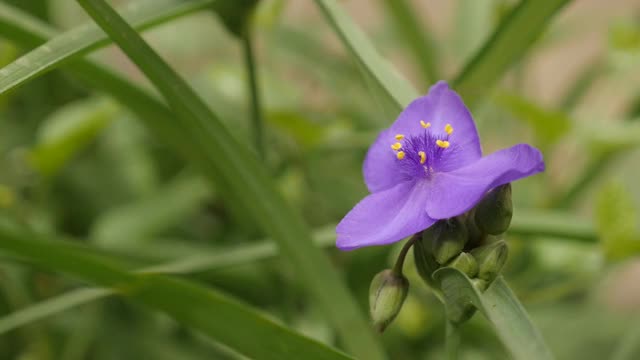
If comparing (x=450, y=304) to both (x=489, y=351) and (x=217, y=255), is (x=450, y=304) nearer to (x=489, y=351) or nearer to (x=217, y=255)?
(x=217, y=255)

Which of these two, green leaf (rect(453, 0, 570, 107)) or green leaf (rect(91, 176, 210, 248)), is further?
green leaf (rect(91, 176, 210, 248))

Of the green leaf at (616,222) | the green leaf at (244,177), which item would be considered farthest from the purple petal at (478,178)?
the green leaf at (616,222)

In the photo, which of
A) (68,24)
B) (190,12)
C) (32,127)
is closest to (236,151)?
(190,12)

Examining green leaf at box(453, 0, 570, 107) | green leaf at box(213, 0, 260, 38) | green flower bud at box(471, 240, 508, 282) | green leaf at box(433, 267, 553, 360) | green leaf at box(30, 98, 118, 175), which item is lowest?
green leaf at box(433, 267, 553, 360)

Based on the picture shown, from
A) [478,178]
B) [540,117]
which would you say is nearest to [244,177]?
[478,178]

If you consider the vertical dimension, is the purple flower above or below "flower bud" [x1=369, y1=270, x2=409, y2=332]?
above

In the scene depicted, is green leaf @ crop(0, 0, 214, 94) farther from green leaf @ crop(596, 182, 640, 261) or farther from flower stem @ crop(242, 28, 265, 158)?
green leaf @ crop(596, 182, 640, 261)

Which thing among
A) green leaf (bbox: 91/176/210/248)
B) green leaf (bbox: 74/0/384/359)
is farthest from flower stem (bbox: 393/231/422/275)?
green leaf (bbox: 91/176/210/248)
